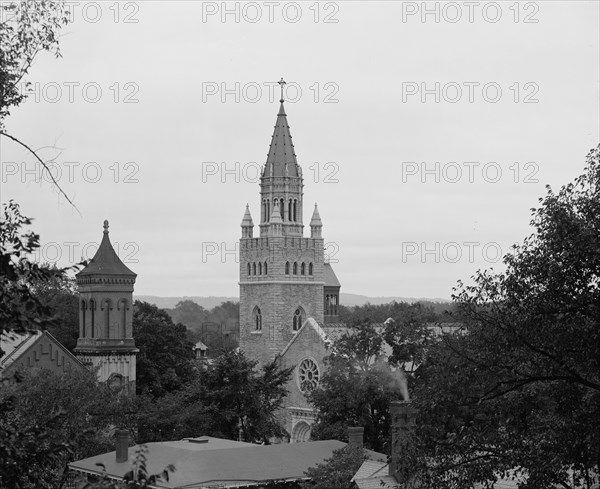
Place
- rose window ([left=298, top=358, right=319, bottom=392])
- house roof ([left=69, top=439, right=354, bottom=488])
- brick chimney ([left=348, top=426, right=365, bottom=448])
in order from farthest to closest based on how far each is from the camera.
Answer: rose window ([left=298, top=358, right=319, bottom=392]) → brick chimney ([left=348, top=426, right=365, bottom=448]) → house roof ([left=69, top=439, right=354, bottom=488])

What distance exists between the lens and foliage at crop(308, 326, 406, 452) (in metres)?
50.6

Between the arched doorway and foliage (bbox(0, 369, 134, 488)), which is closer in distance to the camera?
foliage (bbox(0, 369, 134, 488))

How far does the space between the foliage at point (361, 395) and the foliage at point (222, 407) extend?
10.1ft

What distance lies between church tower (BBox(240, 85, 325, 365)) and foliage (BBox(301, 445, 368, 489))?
48012 millimetres

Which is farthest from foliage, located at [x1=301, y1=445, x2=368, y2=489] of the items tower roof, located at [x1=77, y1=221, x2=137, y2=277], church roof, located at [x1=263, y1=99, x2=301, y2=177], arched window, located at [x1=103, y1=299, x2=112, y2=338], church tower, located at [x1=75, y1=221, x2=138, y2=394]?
church roof, located at [x1=263, y1=99, x2=301, y2=177]

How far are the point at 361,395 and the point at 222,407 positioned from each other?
25.3ft

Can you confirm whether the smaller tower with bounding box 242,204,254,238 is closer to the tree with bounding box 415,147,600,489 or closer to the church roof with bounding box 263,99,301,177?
the church roof with bounding box 263,99,301,177

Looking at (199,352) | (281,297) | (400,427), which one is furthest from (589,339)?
(199,352)

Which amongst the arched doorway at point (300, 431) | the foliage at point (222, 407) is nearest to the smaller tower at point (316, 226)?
the arched doorway at point (300, 431)

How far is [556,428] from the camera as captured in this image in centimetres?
1997

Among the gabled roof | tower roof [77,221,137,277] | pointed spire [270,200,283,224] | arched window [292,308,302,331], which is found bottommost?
the gabled roof

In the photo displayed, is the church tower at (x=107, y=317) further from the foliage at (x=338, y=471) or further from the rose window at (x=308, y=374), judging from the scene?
the foliage at (x=338, y=471)

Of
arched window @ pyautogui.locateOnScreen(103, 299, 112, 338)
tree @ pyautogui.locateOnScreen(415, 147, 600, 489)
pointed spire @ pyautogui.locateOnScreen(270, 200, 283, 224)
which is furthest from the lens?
pointed spire @ pyautogui.locateOnScreen(270, 200, 283, 224)

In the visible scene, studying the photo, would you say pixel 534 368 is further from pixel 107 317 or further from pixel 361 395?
pixel 107 317
